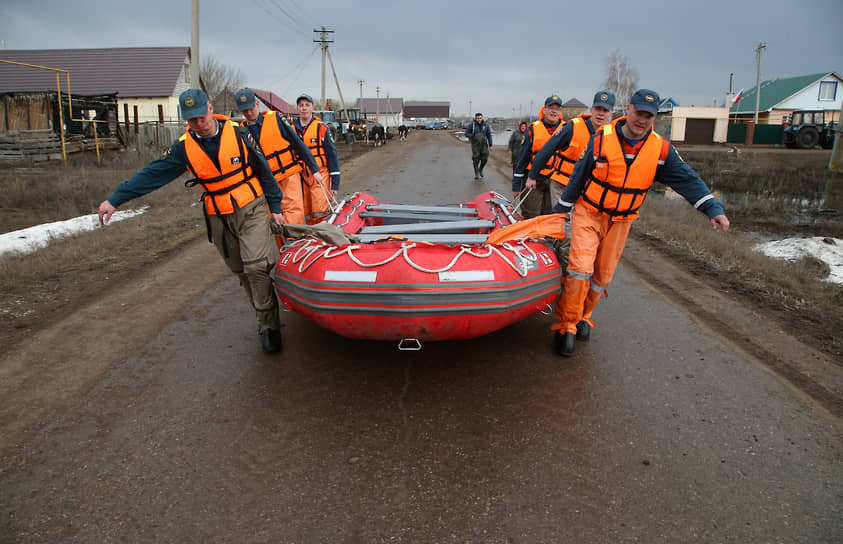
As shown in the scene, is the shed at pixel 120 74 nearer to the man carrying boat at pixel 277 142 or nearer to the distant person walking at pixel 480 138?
the distant person walking at pixel 480 138

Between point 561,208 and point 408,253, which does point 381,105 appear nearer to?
point 561,208

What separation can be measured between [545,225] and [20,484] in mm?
3452

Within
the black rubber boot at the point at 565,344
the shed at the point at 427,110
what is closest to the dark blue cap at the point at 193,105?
the black rubber boot at the point at 565,344

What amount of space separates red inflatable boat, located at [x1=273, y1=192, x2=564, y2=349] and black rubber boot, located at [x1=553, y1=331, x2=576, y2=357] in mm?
332

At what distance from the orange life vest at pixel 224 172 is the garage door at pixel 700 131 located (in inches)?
1501

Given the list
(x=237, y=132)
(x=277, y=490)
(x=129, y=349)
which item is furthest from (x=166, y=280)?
(x=277, y=490)

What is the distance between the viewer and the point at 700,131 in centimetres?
3566

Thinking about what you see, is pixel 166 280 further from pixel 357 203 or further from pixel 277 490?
pixel 277 490

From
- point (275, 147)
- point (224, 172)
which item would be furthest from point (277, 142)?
point (224, 172)

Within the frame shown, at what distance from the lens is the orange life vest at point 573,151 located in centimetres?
475

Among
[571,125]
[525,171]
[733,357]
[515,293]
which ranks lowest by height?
[733,357]

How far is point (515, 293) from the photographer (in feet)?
10.3

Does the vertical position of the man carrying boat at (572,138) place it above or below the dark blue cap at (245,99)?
below

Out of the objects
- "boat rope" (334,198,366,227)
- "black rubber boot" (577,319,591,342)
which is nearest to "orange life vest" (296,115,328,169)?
"boat rope" (334,198,366,227)
